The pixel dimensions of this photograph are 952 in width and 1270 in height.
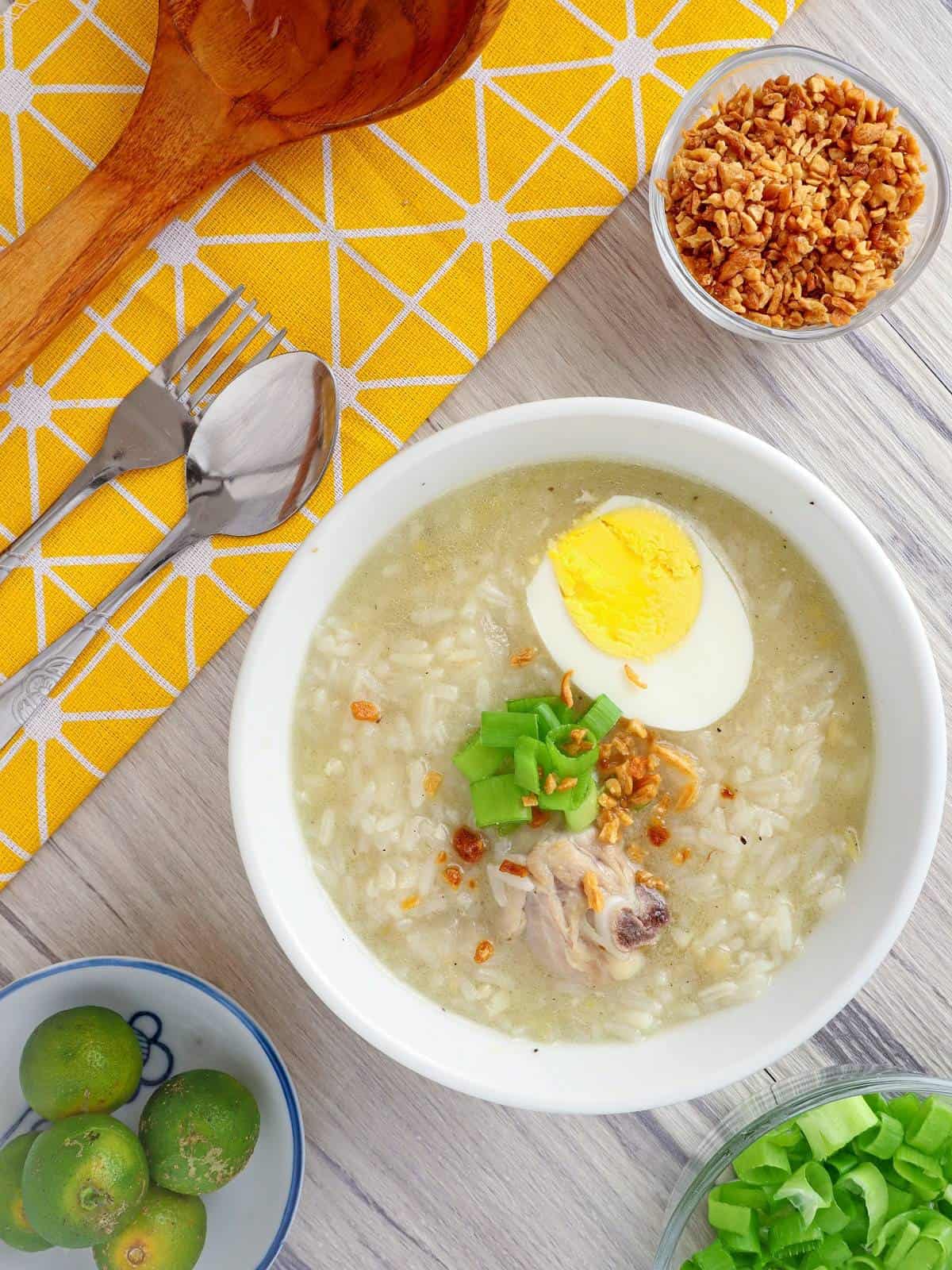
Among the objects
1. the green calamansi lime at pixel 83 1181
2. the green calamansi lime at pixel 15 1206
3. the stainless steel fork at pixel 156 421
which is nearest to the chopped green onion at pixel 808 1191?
the green calamansi lime at pixel 83 1181

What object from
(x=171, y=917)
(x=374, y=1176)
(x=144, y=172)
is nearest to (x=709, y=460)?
(x=144, y=172)

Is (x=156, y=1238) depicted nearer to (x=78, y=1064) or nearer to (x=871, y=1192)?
(x=78, y=1064)

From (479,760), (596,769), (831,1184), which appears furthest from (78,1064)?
(831,1184)

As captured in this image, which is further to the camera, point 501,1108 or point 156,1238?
point 501,1108

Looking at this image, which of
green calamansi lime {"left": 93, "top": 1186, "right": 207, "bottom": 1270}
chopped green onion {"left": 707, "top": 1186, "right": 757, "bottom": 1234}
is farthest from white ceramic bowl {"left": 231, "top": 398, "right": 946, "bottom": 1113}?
green calamansi lime {"left": 93, "top": 1186, "right": 207, "bottom": 1270}

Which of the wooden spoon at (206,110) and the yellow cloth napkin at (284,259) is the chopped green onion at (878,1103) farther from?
the wooden spoon at (206,110)

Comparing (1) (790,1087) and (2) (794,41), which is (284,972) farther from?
(2) (794,41)

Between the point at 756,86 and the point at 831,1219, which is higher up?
the point at 756,86
